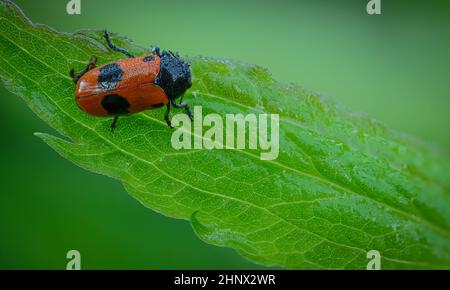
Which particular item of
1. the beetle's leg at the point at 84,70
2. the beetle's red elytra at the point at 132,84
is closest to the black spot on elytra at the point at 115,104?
the beetle's red elytra at the point at 132,84

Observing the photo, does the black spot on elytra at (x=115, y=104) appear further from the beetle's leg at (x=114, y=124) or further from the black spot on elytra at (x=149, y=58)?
the black spot on elytra at (x=149, y=58)

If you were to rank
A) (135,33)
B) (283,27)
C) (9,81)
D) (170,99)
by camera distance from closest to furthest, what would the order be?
(9,81) < (170,99) < (135,33) < (283,27)

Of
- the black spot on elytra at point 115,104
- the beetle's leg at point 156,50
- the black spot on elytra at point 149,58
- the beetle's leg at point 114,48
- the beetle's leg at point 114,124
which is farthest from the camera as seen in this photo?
the black spot on elytra at point 149,58

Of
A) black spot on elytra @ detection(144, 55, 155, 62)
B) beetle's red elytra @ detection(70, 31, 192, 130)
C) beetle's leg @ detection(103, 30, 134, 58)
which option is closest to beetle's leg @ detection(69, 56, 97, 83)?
beetle's red elytra @ detection(70, 31, 192, 130)

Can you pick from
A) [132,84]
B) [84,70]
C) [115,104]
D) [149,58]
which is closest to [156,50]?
[149,58]

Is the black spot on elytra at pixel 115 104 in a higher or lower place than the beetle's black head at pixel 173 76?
lower

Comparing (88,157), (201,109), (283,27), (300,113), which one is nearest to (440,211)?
(300,113)

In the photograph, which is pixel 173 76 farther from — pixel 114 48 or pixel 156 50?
pixel 114 48

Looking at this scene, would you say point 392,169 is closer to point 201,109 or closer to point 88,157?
point 201,109
